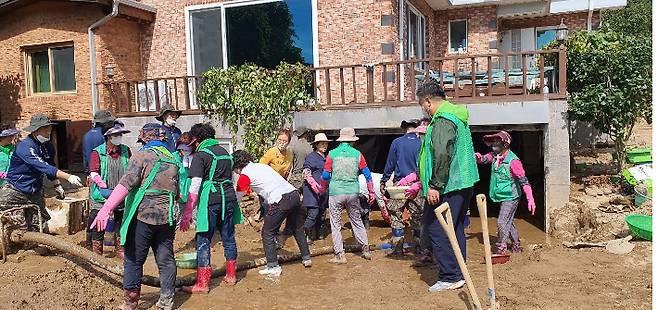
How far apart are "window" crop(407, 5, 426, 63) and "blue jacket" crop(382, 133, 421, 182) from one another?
5.71 m

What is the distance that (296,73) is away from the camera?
10227 mm

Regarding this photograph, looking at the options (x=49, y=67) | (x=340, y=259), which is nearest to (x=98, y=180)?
(x=340, y=259)

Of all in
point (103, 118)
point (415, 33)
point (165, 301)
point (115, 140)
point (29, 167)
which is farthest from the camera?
point (415, 33)

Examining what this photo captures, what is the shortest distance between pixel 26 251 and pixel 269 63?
6.29 metres

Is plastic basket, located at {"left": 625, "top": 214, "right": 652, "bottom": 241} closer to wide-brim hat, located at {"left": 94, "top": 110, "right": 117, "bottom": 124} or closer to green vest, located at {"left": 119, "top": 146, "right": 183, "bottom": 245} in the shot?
green vest, located at {"left": 119, "top": 146, "right": 183, "bottom": 245}

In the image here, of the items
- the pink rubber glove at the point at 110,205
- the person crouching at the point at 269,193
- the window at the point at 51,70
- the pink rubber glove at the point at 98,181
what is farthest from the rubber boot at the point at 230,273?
the window at the point at 51,70

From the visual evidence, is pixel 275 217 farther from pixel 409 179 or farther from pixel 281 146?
pixel 281 146

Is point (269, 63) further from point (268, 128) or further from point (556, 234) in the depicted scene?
point (556, 234)

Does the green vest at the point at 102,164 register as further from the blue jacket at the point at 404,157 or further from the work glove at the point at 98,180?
the blue jacket at the point at 404,157

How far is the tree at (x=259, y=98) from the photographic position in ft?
33.2

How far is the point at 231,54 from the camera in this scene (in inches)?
479

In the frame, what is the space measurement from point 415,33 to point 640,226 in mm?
7462

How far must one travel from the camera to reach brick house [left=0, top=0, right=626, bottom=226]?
10789 mm

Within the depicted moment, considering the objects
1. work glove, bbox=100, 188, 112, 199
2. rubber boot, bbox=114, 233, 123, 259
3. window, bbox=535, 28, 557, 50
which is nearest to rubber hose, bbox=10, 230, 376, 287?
work glove, bbox=100, 188, 112, 199
